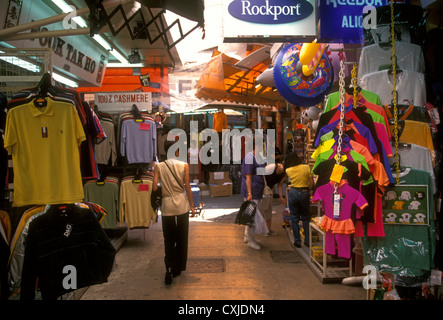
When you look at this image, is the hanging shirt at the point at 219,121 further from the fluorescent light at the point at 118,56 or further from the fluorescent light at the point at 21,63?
the fluorescent light at the point at 21,63

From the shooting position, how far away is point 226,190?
1184 centimetres

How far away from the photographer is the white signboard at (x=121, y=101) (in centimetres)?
587

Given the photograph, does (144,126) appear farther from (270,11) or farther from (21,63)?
(270,11)

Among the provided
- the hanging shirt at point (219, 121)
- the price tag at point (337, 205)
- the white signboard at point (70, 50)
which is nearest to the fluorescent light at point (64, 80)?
the white signboard at point (70, 50)

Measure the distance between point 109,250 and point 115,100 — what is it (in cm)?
373

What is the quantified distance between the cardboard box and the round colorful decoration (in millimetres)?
7792

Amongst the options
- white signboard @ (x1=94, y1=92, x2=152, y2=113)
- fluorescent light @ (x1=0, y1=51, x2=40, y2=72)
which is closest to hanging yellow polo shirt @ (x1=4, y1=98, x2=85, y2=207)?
fluorescent light @ (x1=0, y1=51, x2=40, y2=72)

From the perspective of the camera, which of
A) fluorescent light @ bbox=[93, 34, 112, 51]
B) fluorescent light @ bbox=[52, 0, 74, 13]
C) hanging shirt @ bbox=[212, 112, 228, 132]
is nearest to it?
fluorescent light @ bbox=[52, 0, 74, 13]

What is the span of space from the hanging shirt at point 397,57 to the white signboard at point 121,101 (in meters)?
4.02

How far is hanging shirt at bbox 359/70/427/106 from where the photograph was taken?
2.88m

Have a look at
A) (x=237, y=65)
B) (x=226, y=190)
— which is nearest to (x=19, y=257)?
(x=237, y=65)

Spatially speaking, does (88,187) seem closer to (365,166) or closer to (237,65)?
(237,65)

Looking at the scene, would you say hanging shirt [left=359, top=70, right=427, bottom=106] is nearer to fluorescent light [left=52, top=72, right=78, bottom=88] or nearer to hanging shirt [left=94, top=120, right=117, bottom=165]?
hanging shirt [left=94, top=120, right=117, bottom=165]

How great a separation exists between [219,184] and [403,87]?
916 centimetres
